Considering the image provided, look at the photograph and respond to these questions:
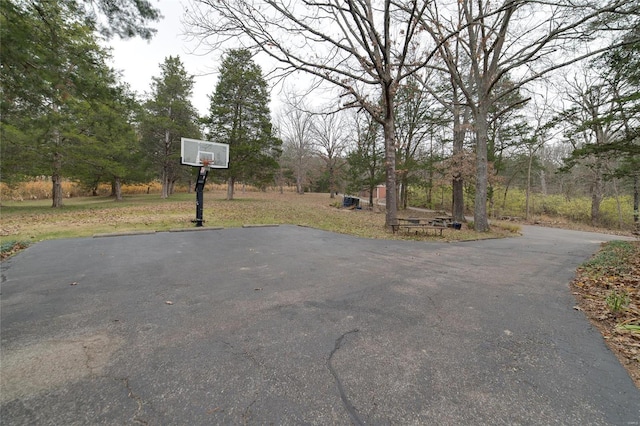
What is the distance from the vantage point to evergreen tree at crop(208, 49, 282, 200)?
20906 millimetres

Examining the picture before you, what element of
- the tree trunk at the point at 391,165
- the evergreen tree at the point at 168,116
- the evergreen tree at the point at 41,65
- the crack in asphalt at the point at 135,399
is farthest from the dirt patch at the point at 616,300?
the evergreen tree at the point at 168,116

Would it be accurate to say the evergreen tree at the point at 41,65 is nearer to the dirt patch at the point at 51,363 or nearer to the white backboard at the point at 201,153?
the dirt patch at the point at 51,363

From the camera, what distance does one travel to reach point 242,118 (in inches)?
856

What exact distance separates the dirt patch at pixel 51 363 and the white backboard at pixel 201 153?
328 inches

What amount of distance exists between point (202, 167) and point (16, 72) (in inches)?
223

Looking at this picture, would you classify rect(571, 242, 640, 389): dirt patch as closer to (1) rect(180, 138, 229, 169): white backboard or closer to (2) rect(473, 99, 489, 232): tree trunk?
(2) rect(473, 99, 489, 232): tree trunk

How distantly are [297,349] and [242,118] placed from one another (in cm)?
2252

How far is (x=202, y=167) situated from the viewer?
9562 mm

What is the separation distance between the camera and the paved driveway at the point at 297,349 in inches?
65.8

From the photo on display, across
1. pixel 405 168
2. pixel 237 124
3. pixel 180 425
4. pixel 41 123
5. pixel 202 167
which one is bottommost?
pixel 180 425

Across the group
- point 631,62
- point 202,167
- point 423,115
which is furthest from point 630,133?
point 423,115

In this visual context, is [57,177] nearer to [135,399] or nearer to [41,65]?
[41,65]

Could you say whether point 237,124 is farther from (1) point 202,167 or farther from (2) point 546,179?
(2) point 546,179

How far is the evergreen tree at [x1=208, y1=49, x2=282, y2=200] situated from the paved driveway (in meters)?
17.5
